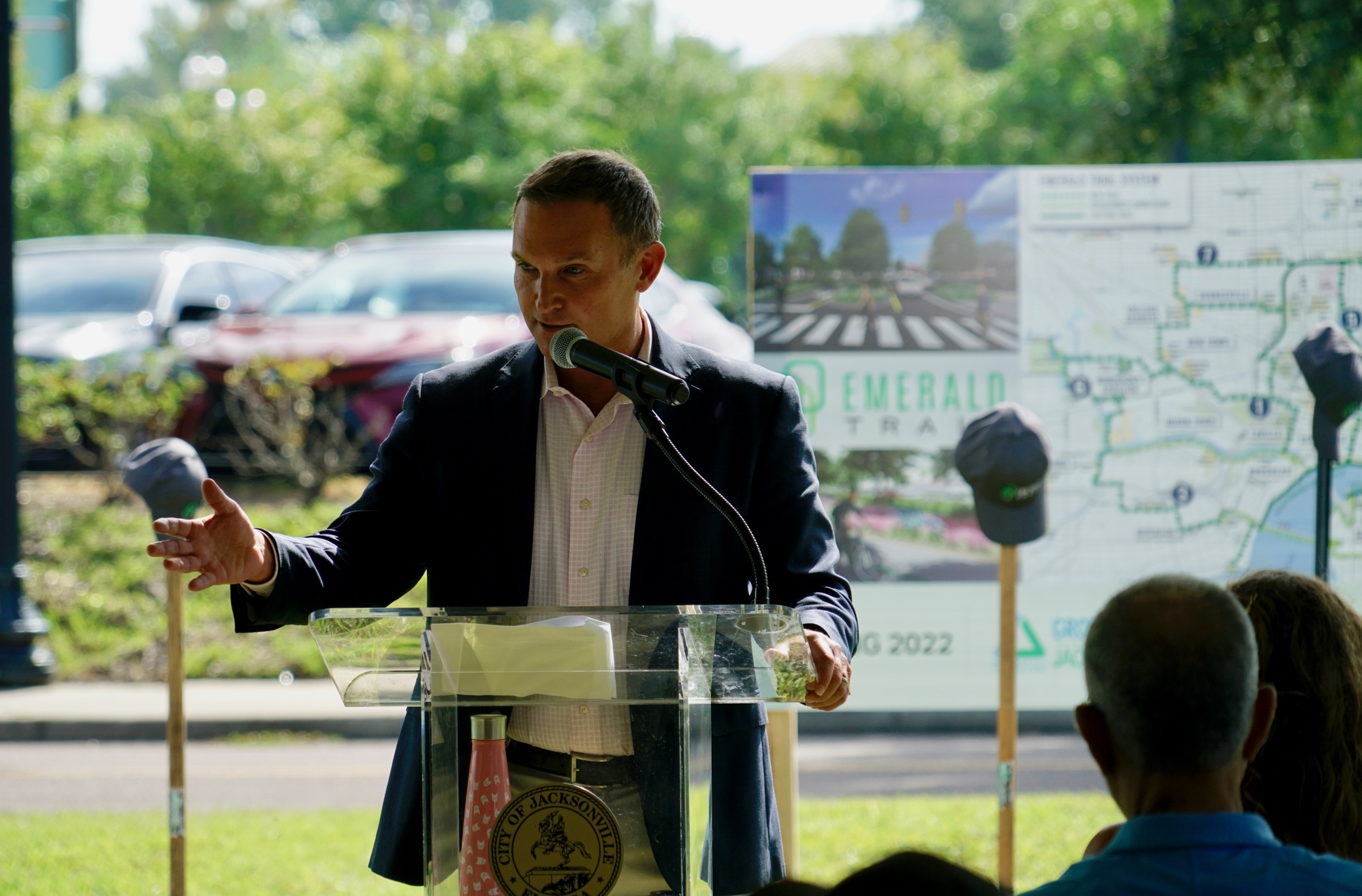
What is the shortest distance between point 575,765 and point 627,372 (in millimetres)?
576

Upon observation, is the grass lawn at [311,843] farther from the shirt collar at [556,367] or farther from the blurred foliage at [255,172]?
the blurred foliage at [255,172]

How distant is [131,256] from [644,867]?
10927 millimetres

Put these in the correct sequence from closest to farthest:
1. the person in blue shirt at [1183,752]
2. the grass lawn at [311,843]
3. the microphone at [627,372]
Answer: the person in blue shirt at [1183,752] → the microphone at [627,372] → the grass lawn at [311,843]

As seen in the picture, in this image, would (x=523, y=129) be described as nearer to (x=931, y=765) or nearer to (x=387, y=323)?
(x=387, y=323)

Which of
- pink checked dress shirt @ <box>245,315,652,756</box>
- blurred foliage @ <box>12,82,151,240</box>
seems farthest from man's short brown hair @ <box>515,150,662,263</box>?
blurred foliage @ <box>12,82,151,240</box>

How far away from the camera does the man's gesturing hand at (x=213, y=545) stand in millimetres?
2293

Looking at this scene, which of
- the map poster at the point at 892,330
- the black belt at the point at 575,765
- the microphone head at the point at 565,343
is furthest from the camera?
the map poster at the point at 892,330

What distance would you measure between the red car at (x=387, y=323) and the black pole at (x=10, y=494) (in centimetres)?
207

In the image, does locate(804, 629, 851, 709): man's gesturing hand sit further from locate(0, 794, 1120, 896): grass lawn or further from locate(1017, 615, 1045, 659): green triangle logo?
locate(1017, 615, 1045, 659): green triangle logo

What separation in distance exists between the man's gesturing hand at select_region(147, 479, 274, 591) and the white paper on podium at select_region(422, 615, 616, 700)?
464mm

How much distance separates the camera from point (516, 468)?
105 inches

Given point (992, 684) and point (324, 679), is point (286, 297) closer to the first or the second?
point (324, 679)

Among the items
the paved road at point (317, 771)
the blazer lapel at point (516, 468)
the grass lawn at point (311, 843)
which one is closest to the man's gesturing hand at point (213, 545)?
the blazer lapel at point (516, 468)

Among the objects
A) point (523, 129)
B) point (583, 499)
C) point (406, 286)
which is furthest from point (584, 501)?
point (523, 129)
